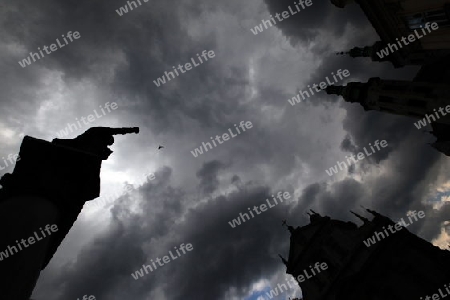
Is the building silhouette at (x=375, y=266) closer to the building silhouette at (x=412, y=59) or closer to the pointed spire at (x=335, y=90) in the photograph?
the building silhouette at (x=412, y=59)

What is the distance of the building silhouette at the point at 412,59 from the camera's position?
22303mm

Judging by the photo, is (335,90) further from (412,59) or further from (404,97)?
(404,97)

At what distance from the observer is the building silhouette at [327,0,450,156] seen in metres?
22.3

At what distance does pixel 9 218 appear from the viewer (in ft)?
18.5

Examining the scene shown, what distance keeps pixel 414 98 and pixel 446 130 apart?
10988 millimetres

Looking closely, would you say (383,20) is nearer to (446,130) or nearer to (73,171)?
(446,130)

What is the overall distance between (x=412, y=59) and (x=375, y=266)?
28.2m

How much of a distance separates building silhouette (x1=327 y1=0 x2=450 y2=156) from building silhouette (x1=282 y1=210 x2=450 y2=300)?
1572 centimetres

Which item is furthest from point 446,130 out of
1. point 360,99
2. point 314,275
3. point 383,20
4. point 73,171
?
point 73,171

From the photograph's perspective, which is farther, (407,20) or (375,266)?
(375,266)

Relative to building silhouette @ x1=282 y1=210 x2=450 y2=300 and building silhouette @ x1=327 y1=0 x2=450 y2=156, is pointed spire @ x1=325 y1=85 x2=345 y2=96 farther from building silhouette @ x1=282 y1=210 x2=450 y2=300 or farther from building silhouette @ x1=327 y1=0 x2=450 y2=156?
building silhouette @ x1=282 y1=210 x2=450 y2=300

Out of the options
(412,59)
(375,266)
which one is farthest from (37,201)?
(412,59)

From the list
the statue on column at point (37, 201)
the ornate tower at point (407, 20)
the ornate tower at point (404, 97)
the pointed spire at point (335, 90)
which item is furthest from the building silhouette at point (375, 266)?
the statue on column at point (37, 201)

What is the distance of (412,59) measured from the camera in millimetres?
34969
